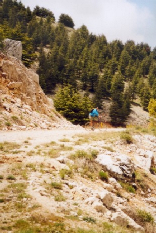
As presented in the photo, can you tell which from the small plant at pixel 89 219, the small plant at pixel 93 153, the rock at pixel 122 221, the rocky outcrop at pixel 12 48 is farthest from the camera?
the rocky outcrop at pixel 12 48

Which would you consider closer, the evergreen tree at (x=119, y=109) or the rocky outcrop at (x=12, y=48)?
the rocky outcrop at (x=12, y=48)

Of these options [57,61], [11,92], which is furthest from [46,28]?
[11,92]

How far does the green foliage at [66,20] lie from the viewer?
152275 mm

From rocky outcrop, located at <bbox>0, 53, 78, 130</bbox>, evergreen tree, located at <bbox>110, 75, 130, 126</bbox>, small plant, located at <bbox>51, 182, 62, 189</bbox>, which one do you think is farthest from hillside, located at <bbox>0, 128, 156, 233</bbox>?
evergreen tree, located at <bbox>110, 75, 130, 126</bbox>

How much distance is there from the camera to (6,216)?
4812mm

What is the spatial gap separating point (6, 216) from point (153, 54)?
150572 millimetres

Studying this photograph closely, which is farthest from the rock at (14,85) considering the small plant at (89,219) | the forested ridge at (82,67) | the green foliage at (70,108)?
the green foliage at (70,108)

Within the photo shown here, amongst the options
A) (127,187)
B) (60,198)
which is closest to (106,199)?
(60,198)

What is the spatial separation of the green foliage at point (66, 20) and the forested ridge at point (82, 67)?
15.4 meters

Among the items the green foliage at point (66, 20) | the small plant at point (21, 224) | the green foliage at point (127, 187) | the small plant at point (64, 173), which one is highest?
the green foliage at point (66, 20)

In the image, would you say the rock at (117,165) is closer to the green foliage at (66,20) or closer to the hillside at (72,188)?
the hillside at (72,188)

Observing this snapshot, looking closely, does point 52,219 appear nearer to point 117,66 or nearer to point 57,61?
point 57,61

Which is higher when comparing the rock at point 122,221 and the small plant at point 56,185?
the small plant at point 56,185

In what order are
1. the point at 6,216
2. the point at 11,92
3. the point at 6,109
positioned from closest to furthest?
the point at 6,216, the point at 6,109, the point at 11,92
